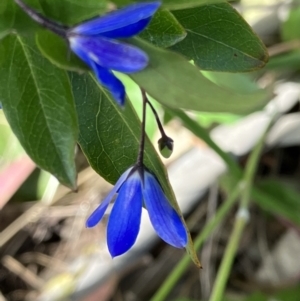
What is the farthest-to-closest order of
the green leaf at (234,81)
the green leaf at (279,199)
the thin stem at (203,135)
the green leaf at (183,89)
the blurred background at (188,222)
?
the blurred background at (188,222) < the green leaf at (279,199) < the green leaf at (234,81) < the thin stem at (203,135) < the green leaf at (183,89)

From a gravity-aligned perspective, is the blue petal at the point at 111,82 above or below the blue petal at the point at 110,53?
below

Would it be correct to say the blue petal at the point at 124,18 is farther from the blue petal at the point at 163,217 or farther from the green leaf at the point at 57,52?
the blue petal at the point at 163,217

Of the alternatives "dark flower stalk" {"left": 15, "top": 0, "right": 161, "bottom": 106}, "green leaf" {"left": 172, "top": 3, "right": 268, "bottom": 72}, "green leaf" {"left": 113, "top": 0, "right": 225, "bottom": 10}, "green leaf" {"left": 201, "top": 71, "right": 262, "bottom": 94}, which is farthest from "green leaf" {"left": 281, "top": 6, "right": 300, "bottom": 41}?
"dark flower stalk" {"left": 15, "top": 0, "right": 161, "bottom": 106}

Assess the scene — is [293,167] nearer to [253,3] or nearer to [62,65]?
[253,3]

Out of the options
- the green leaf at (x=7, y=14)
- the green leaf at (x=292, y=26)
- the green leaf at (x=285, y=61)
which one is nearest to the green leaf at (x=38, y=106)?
the green leaf at (x=7, y=14)

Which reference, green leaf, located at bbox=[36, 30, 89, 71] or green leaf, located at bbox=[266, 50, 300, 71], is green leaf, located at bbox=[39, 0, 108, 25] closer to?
green leaf, located at bbox=[36, 30, 89, 71]

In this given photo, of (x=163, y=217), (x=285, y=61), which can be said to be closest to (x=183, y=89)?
(x=163, y=217)

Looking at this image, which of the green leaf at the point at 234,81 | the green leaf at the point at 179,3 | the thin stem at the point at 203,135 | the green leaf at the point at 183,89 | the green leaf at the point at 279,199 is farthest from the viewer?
the green leaf at the point at 279,199
